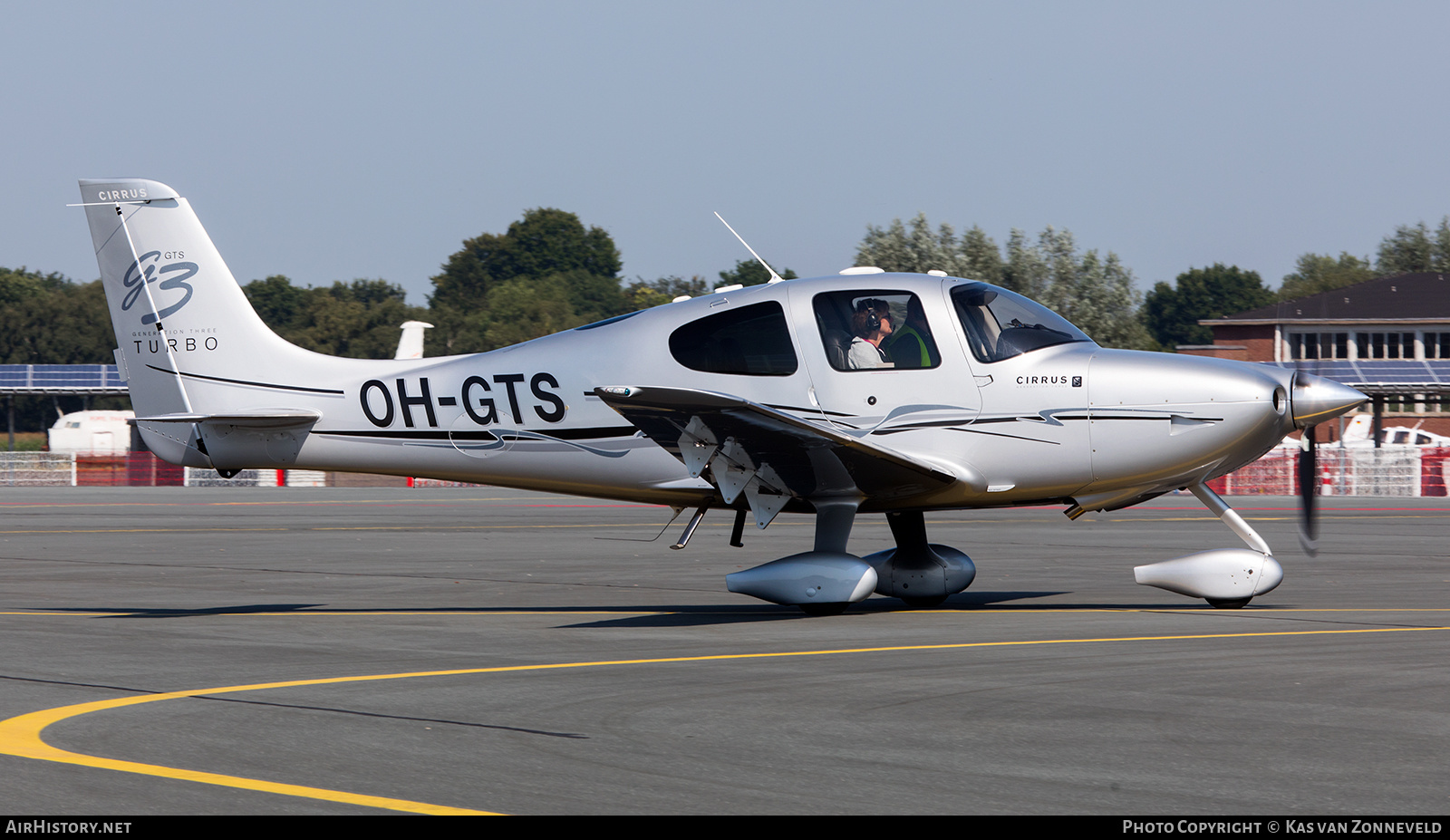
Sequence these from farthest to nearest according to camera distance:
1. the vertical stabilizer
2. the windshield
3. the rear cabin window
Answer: the vertical stabilizer
the rear cabin window
the windshield

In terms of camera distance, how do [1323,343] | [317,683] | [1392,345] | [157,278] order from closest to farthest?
[317,683] → [157,278] → [1392,345] → [1323,343]

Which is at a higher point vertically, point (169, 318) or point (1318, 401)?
point (169, 318)

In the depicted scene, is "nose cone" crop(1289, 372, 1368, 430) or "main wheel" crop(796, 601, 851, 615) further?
"main wheel" crop(796, 601, 851, 615)

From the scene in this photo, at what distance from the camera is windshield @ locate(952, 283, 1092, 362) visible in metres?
11.3

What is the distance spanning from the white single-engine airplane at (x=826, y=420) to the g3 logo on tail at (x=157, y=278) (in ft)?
3.42

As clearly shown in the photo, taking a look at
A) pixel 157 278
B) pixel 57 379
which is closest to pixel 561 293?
pixel 57 379

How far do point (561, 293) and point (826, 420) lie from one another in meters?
119

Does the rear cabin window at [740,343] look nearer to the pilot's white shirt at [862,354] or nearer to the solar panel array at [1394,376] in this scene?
the pilot's white shirt at [862,354]

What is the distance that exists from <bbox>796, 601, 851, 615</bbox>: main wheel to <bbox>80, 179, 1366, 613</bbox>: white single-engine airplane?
1.2 inches

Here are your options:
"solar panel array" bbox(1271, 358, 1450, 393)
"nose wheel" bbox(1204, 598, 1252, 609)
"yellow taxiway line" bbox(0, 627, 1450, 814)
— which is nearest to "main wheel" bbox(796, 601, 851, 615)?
"yellow taxiway line" bbox(0, 627, 1450, 814)

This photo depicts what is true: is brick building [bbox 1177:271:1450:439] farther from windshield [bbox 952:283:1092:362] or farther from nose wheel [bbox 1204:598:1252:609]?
windshield [bbox 952:283:1092:362]

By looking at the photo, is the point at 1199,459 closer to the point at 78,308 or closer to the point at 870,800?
the point at 870,800

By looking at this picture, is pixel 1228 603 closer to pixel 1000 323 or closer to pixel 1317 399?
Answer: pixel 1317 399

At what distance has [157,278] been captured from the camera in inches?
522
